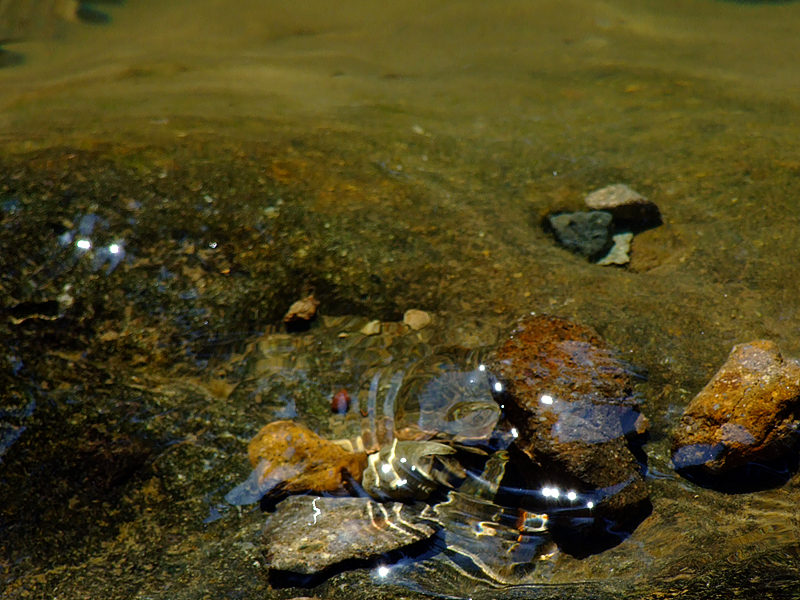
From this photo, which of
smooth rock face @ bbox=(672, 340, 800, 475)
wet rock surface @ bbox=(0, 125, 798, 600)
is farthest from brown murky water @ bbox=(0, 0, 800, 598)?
smooth rock face @ bbox=(672, 340, 800, 475)

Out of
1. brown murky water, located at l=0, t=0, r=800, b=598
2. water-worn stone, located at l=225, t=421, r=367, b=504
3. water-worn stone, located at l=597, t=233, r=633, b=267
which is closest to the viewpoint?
brown murky water, located at l=0, t=0, r=800, b=598

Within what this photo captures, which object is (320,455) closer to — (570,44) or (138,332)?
(138,332)

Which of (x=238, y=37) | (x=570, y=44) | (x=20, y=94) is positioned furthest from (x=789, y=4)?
(x=20, y=94)

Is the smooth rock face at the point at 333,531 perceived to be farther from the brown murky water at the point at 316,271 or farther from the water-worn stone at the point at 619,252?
the water-worn stone at the point at 619,252

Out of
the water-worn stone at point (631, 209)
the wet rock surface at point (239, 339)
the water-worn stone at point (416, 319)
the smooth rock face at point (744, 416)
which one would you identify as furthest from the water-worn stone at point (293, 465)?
the water-worn stone at point (631, 209)

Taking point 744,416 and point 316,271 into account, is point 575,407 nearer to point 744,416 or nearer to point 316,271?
point 744,416

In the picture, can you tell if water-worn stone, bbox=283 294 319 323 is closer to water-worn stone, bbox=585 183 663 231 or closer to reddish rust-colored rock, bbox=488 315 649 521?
reddish rust-colored rock, bbox=488 315 649 521

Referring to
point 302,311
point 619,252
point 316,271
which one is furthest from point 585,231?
point 302,311
